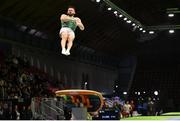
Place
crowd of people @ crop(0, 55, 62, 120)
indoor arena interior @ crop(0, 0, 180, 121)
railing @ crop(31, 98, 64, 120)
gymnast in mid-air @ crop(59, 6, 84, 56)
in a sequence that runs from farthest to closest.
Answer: crowd of people @ crop(0, 55, 62, 120), indoor arena interior @ crop(0, 0, 180, 121), railing @ crop(31, 98, 64, 120), gymnast in mid-air @ crop(59, 6, 84, 56)

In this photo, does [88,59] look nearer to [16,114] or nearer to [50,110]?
[16,114]

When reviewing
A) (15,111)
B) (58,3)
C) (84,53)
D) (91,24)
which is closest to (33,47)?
(58,3)

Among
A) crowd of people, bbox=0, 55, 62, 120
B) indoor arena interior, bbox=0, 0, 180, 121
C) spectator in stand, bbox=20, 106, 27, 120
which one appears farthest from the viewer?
crowd of people, bbox=0, 55, 62, 120

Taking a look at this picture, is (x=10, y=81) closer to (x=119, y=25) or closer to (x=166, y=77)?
(x=119, y=25)

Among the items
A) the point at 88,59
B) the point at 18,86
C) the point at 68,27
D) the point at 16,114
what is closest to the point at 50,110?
the point at 16,114

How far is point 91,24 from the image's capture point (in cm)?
2911

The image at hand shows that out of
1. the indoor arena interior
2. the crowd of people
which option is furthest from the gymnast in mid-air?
the crowd of people

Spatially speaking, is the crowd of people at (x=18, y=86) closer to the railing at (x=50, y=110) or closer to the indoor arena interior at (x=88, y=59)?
the indoor arena interior at (x=88, y=59)

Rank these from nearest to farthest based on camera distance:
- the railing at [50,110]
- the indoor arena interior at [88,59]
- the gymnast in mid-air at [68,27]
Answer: the gymnast in mid-air at [68,27], the railing at [50,110], the indoor arena interior at [88,59]

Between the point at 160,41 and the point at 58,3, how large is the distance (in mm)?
18417

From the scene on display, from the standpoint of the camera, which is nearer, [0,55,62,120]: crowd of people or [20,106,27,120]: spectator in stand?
[20,106,27,120]: spectator in stand

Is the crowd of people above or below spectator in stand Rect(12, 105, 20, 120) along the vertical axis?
above

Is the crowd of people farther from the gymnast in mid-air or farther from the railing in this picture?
the gymnast in mid-air

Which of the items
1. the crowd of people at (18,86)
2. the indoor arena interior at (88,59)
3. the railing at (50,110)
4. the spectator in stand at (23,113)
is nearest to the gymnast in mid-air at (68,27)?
the indoor arena interior at (88,59)
